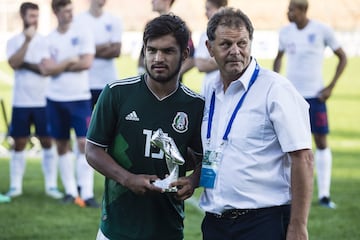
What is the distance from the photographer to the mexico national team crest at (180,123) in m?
4.86

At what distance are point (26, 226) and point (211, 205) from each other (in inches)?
197

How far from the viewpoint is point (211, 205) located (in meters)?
4.72

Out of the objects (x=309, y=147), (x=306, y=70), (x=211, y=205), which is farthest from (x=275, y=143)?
(x=306, y=70)

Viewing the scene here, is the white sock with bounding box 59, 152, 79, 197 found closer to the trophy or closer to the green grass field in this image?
the green grass field

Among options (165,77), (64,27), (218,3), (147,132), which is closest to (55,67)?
(64,27)

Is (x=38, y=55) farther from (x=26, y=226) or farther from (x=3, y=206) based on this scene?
(x=26, y=226)

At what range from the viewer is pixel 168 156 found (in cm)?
470

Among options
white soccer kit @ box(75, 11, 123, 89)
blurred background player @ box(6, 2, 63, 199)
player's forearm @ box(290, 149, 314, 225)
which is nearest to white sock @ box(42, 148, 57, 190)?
blurred background player @ box(6, 2, 63, 199)

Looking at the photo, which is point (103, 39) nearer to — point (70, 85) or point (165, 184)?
point (70, 85)

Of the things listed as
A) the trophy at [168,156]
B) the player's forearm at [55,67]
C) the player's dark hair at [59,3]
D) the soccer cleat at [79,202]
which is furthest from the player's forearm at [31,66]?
the trophy at [168,156]

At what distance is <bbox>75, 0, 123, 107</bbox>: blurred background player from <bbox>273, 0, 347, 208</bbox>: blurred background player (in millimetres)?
2006

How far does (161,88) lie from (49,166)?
6.98 meters

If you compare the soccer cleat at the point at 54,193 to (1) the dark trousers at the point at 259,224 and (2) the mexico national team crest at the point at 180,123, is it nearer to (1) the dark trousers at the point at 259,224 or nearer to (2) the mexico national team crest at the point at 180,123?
(2) the mexico national team crest at the point at 180,123

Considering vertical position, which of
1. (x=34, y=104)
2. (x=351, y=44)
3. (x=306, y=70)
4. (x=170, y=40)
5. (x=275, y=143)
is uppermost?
(x=170, y=40)
